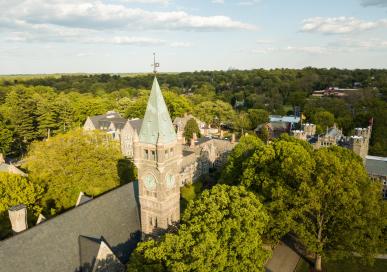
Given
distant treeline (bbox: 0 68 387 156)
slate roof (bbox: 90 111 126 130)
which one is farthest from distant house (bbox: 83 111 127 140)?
distant treeline (bbox: 0 68 387 156)

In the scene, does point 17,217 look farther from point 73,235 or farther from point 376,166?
point 376,166

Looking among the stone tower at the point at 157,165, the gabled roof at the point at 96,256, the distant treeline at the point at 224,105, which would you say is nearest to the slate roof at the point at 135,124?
the distant treeline at the point at 224,105

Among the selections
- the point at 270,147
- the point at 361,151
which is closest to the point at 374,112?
the point at 361,151

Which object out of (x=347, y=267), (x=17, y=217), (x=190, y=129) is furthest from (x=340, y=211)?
(x=190, y=129)

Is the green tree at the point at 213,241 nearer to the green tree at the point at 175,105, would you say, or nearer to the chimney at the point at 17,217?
the chimney at the point at 17,217

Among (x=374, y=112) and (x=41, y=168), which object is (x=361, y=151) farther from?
(x=41, y=168)

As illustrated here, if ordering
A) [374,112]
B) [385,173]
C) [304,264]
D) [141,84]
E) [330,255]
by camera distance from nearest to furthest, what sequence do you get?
[330,255] < [304,264] < [385,173] < [374,112] < [141,84]
